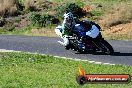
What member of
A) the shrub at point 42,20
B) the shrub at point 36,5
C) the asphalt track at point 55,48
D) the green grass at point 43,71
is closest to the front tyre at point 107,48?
the asphalt track at point 55,48

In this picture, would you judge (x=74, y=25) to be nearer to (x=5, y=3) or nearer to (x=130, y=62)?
(x=130, y=62)

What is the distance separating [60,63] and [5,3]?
794 inches

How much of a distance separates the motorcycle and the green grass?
6.98 ft

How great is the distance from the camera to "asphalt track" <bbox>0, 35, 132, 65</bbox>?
2103cm

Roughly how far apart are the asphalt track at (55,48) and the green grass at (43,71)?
1.37 m

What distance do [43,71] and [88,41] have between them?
5696 mm

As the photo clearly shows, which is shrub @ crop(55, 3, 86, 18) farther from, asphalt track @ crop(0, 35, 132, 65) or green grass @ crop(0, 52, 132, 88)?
green grass @ crop(0, 52, 132, 88)

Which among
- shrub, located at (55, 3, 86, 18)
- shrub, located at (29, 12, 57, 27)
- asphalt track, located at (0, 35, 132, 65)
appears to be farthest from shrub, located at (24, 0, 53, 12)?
asphalt track, located at (0, 35, 132, 65)

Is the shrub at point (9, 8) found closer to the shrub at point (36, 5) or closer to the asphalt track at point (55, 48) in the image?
the shrub at point (36, 5)

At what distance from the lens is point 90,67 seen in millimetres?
18312

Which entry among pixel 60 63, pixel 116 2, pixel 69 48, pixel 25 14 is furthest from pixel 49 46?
pixel 116 2

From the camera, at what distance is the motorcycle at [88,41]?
873 inches

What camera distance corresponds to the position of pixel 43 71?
17.3 m

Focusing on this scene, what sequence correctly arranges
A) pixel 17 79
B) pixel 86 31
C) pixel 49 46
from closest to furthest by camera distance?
pixel 17 79
pixel 86 31
pixel 49 46
